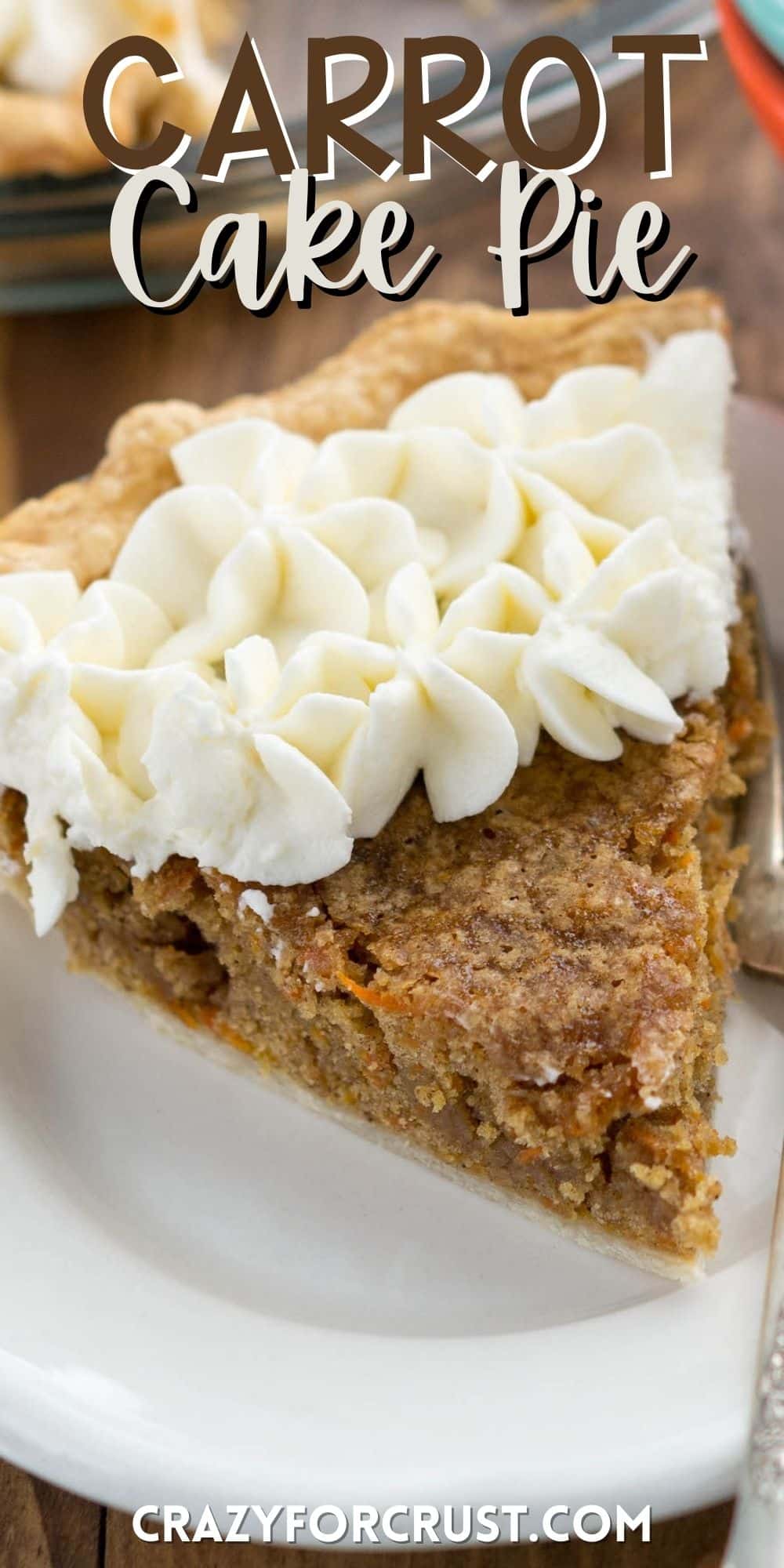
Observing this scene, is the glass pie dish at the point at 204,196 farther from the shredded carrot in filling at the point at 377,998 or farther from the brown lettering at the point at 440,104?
the shredded carrot in filling at the point at 377,998

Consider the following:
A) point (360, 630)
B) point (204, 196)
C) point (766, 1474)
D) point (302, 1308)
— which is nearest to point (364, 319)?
point (204, 196)

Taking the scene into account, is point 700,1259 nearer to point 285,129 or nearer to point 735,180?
point 285,129

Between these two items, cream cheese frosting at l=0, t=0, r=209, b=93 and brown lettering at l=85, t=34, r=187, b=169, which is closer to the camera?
brown lettering at l=85, t=34, r=187, b=169

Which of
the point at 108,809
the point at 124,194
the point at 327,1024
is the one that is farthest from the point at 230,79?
the point at 327,1024

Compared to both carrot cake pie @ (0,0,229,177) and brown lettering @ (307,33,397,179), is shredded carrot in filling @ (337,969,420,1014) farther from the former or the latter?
carrot cake pie @ (0,0,229,177)

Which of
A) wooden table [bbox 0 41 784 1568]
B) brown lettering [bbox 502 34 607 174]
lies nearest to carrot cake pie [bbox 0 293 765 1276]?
brown lettering [bbox 502 34 607 174]

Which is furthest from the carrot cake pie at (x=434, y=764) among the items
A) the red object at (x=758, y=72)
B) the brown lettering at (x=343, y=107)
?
the brown lettering at (x=343, y=107)

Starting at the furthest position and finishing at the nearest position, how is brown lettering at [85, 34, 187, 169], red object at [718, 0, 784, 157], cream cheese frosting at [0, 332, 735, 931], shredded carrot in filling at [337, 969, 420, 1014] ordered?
brown lettering at [85, 34, 187, 169] → red object at [718, 0, 784, 157] → cream cheese frosting at [0, 332, 735, 931] → shredded carrot in filling at [337, 969, 420, 1014]
